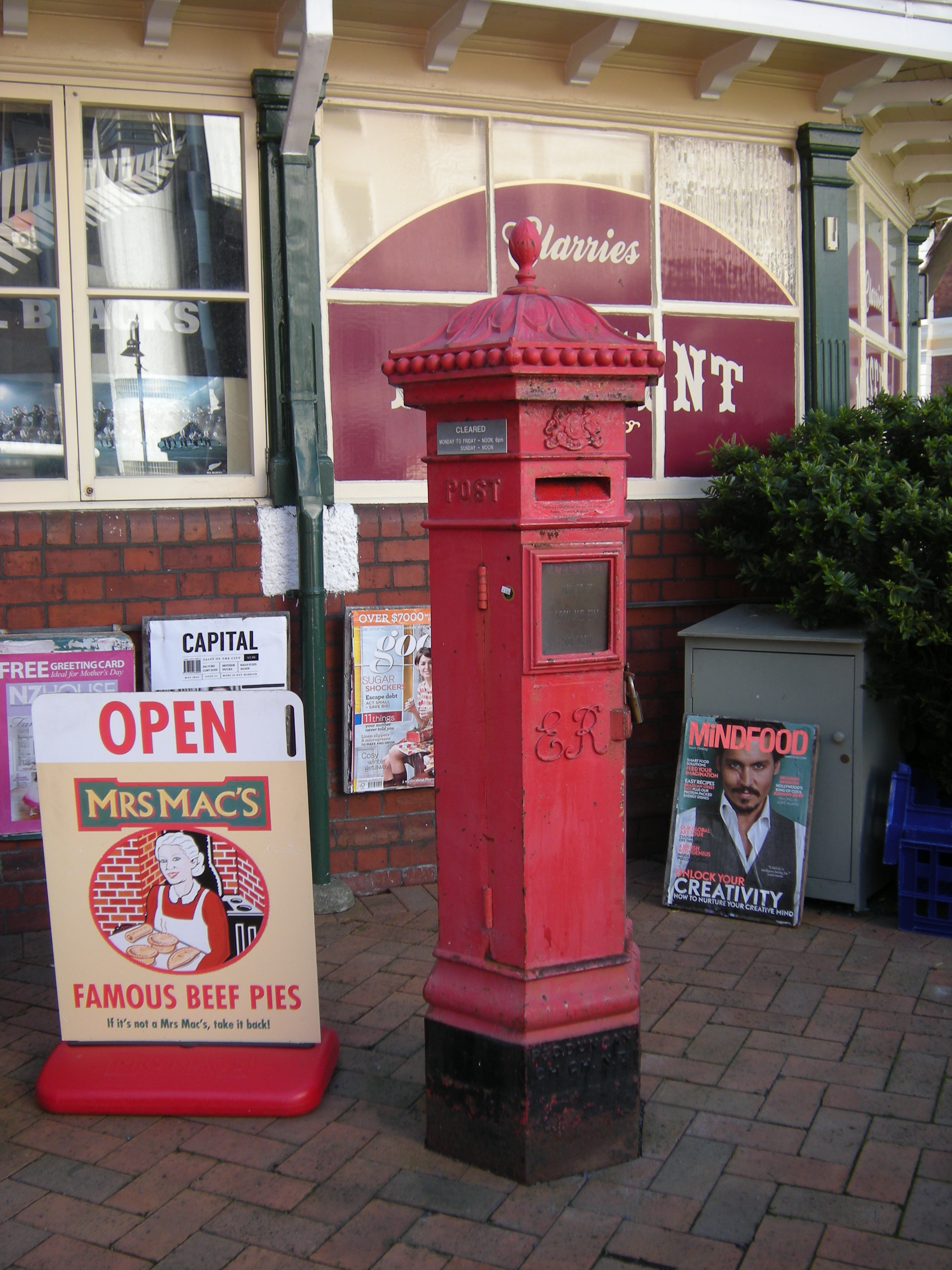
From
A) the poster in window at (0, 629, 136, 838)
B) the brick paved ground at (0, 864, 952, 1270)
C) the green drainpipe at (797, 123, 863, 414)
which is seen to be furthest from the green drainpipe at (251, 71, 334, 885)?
the green drainpipe at (797, 123, 863, 414)

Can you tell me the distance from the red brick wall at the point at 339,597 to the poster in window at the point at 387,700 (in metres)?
0.09

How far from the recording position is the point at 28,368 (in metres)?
4.88

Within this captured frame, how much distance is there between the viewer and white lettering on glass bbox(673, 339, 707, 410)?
5.86m

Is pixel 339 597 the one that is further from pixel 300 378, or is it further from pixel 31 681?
pixel 31 681

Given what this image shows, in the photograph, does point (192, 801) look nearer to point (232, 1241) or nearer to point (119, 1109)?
point (119, 1109)

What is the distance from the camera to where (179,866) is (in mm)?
3561

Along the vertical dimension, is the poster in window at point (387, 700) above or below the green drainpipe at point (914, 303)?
below

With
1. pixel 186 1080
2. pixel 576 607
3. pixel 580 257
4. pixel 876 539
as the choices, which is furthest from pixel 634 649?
pixel 186 1080

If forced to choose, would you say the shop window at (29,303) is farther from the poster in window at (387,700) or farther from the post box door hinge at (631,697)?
the post box door hinge at (631,697)

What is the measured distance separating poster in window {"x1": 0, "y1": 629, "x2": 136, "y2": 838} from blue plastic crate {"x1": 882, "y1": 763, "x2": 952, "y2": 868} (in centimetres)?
333

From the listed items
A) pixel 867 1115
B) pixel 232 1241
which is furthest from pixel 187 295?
pixel 867 1115

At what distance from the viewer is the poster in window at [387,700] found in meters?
5.18

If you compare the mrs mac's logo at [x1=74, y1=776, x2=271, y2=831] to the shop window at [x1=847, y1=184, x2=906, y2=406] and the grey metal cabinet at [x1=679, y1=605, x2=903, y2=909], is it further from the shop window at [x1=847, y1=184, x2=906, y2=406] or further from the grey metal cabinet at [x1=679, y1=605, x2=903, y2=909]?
the shop window at [x1=847, y1=184, x2=906, y2=406]

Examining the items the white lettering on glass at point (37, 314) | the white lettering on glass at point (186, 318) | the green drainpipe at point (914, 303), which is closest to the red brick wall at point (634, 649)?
the white lettering on glass at point (186, 318)
